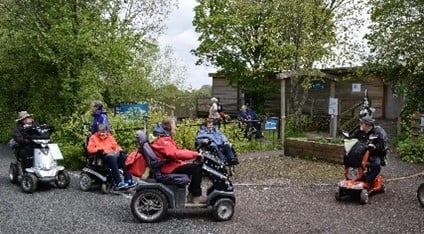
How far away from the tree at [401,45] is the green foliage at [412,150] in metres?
1.73

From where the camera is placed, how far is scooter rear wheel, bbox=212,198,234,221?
725 centimetres

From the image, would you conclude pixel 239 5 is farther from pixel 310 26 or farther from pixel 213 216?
pixel 213 216

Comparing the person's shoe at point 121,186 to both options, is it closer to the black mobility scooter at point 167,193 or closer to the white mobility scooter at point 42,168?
the white mobility scooter at point 42,168

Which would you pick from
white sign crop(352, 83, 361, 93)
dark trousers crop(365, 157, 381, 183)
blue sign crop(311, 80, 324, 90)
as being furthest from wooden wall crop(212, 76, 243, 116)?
dark trousers crop(365, 157, 381, 183)

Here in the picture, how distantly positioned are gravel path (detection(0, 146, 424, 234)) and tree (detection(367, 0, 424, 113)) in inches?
203

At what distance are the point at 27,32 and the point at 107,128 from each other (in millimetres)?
6876

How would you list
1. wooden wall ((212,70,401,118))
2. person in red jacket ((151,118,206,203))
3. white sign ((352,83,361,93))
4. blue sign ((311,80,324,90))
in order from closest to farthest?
person in red jacket ((151,118,206,203)), wooden wall ((212,70,401,118)), white sign ((352,83,361,93)), blue sign ((311,80,324,90))

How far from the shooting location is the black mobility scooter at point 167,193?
23.7 feet

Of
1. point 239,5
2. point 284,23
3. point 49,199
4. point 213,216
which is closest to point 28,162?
point 49,199

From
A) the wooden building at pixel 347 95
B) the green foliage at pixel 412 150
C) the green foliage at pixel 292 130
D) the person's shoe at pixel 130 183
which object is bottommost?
the person's shoe at pixel 130 183

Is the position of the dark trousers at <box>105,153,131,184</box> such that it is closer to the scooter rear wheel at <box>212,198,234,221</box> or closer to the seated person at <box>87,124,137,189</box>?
the seated person at <box>87,124,137,189</box>

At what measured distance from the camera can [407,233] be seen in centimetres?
666

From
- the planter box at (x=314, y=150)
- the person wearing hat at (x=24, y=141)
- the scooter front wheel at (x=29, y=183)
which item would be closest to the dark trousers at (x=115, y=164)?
the scooter front wheel at (x=29, y=183)

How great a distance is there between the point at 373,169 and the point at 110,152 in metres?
4.38
